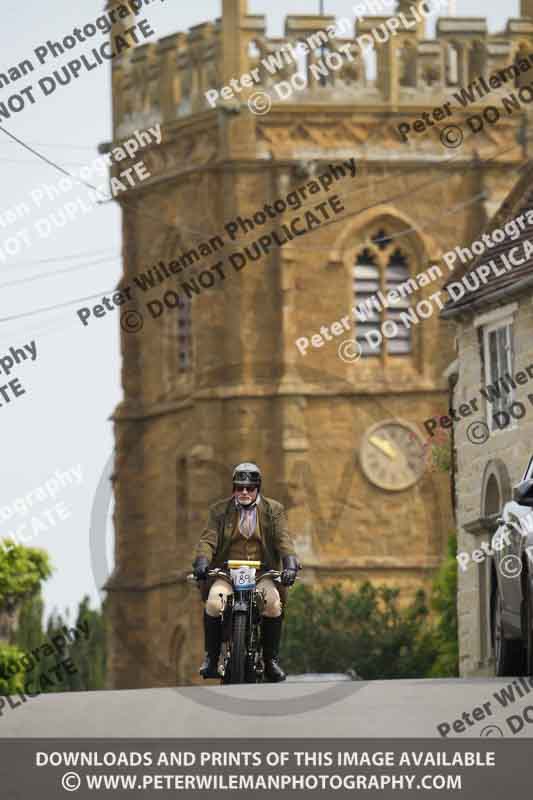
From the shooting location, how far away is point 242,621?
720 inches

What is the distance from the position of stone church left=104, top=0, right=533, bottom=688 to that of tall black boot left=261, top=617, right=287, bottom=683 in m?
46.7

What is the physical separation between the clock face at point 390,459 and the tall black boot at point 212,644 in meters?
48.6

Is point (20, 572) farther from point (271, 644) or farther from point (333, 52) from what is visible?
point (271, 644)

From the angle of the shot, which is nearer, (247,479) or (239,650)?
(247,479)

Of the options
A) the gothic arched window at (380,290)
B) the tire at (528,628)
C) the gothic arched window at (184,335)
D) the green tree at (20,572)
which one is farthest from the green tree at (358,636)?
the tire at (528,628)

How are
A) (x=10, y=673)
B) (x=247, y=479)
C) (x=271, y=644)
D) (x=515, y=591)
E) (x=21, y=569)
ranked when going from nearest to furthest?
1. (x=247, y=479)
2. (x=271, y=644)
3. (x=515, y=591)
4. (x=10, y=673)
5. (x=21, y=569)

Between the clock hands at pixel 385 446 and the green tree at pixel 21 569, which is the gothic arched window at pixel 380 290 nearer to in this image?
the clock hands at pixel 385 446

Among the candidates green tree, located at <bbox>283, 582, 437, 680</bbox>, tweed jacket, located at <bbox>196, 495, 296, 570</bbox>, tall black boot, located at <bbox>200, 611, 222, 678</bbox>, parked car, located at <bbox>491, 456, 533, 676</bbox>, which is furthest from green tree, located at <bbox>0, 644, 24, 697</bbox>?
tweed jacket, located at <bbox>196, 495, 296, 570</bbox>

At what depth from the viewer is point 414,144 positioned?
2689 inches

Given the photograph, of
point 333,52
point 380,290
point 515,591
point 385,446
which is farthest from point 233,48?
point 515,591

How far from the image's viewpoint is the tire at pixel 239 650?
59.9 ft

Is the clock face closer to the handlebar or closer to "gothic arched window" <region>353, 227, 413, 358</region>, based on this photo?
"gothic arched window" <region>353, 227, 413, 358</region>

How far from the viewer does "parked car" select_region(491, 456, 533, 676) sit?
18.3 m

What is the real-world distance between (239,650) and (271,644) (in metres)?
0.32
